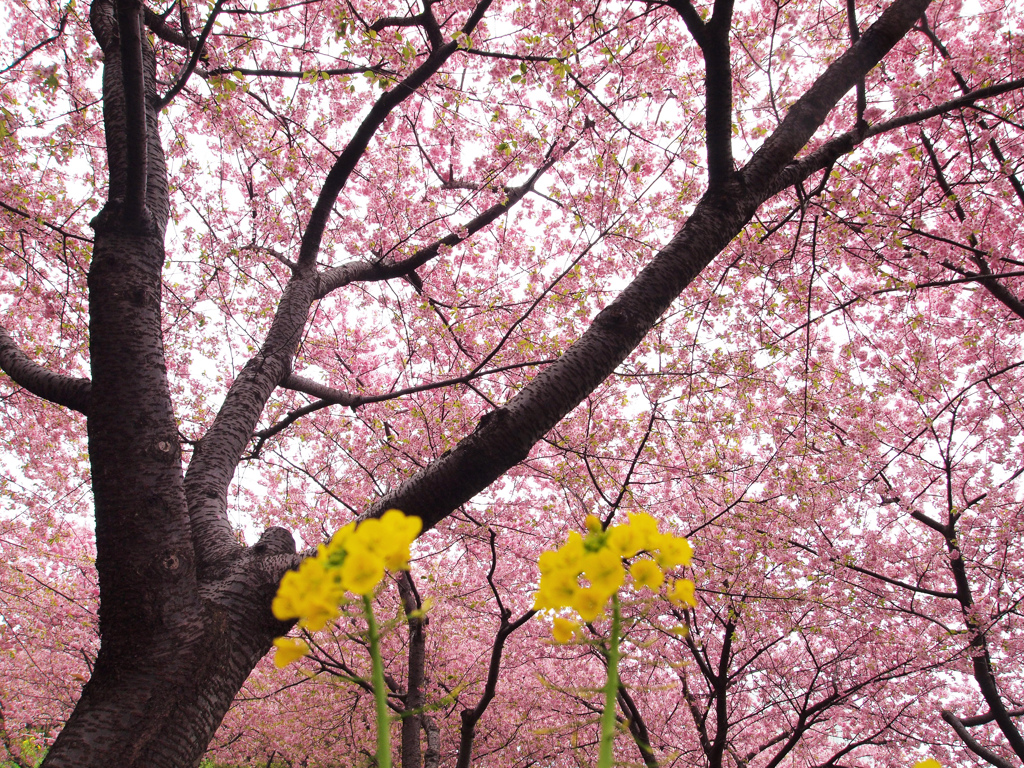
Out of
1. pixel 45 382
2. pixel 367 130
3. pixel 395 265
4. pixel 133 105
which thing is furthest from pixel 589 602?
pixel 395 265

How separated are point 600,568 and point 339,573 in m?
0.29

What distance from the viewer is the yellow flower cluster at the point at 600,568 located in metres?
0.57

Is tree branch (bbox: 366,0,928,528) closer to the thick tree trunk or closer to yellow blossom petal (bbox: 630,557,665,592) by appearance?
the thick tree trunk

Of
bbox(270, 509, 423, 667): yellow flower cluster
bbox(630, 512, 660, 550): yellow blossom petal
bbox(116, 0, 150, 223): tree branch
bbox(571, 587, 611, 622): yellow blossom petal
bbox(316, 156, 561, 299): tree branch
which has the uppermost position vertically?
bbox(316, 156, 561, 299): tree branch

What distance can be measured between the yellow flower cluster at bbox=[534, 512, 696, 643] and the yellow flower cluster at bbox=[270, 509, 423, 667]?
Result: 17cm

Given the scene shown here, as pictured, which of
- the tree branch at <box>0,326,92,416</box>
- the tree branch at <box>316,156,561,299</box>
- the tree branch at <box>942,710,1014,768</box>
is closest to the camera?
the tree branch at <box>0,326,92,416</box>

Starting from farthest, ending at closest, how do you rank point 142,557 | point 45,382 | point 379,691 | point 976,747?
1. point 976,747
2. point 45,382
3. point 142,557
4. point 379,691

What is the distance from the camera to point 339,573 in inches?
21.8

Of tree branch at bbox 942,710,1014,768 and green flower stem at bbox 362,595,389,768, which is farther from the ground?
tree branch at bbox 942,710,1014,768

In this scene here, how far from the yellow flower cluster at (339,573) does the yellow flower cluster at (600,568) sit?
0.55 feet

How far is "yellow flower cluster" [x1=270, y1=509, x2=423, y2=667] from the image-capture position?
53 centimetres

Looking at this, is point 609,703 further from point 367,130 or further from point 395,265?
point 395,265

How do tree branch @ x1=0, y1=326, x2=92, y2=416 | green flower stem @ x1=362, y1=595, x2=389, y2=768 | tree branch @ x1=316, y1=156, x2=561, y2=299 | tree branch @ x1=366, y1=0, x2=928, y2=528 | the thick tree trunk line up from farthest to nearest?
tree branch @ x1=316, y1=156, x2=561, y2=299, tree branch @ x1=0, y1=326, x2=92, y2=416, tree branch @ x1=366, y1=0, x2=928, y2=528, the thick tree trunk, green flower stem @ x1=362, y1=595, x2=389, y2=768

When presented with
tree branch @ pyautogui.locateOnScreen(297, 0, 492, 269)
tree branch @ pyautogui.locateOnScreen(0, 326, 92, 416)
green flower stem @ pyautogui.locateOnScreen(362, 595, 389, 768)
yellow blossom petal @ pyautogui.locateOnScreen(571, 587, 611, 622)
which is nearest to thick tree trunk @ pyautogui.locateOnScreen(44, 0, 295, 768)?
tree branch @ pyautogui.locateOnScreen(0, 326, 92, 416)
